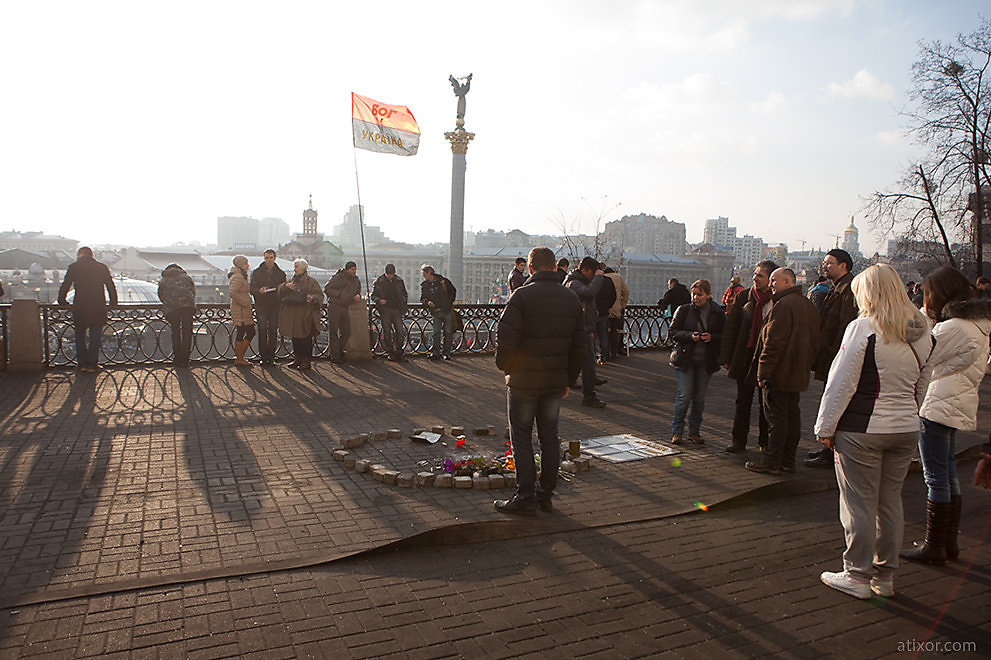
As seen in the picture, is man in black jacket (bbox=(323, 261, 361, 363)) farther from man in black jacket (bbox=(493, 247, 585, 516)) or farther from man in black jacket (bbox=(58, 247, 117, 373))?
man in black jacket (bbox=(493, 247, 585, 516))

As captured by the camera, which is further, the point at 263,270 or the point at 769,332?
the point at 263,270

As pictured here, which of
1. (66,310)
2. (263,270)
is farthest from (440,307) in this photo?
(66,310)

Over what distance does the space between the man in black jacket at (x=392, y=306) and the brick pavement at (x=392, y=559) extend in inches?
222

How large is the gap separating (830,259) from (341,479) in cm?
517

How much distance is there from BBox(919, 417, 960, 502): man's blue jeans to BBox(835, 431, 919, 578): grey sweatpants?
82 cm

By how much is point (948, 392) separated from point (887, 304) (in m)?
1.26

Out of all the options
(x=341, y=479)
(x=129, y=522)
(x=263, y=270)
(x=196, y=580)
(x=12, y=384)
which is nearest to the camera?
(x=196, y=580)

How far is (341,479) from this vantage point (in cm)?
623

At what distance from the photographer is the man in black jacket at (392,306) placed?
44.0 feet

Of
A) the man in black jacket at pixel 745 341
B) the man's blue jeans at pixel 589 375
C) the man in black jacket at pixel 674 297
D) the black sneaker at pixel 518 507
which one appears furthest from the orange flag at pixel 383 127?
the black sneaker at pixel 518 507

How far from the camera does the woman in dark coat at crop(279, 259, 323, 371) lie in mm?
11945

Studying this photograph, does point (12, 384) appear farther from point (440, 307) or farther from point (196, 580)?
point (196, 580)

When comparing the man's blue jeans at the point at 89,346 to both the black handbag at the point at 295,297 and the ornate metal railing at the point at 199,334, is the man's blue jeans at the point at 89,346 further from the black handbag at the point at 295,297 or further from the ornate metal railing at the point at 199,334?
the black handbag at the point at 295,297

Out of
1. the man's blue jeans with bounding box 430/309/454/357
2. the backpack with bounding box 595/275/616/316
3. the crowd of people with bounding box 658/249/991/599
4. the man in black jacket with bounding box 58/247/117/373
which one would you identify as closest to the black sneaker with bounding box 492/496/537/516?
the crowd of people with bounding box 658/249/991/599
